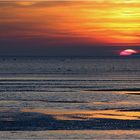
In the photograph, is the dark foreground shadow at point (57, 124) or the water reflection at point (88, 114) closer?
the dark foreground shadow at point (57, 124)

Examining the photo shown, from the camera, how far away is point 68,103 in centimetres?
4172

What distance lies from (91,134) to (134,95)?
23.8 meters

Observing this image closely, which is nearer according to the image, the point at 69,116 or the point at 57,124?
the point at 57,124

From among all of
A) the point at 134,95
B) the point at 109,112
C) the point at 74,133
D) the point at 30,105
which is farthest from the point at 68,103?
the point at 74,133

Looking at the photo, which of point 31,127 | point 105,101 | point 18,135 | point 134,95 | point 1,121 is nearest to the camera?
point 18,135

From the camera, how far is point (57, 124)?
101 feet

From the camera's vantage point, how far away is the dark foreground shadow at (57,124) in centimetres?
2920

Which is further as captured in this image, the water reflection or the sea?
the water reflection

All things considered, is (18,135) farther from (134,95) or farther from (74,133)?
(134,95)

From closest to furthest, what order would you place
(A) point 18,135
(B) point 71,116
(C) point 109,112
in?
1. (A) point 18,135
2. (B) point 71,116
3. (C) point 109,112

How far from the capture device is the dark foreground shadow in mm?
29203

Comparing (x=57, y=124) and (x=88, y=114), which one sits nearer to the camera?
(x=57, y=124)

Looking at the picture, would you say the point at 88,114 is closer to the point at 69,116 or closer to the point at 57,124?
the point at 69,116

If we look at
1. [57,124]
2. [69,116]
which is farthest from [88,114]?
[57,124]
